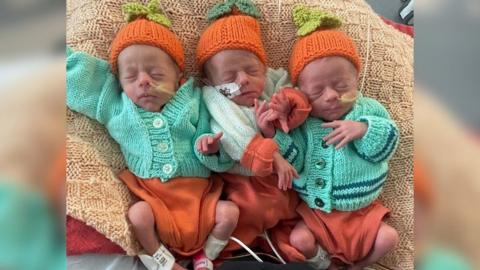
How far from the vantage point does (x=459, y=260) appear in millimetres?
626

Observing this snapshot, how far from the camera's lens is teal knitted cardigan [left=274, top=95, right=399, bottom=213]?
0.93 metres

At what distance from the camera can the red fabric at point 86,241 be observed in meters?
0.82

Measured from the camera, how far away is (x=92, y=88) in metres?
0.90

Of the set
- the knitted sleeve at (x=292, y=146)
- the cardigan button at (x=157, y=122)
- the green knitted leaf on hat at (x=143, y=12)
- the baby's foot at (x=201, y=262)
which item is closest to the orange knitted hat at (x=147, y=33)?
the green knitted leaf on hat at (x=143, y=12)

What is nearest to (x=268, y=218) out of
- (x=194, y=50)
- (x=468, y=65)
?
(x=194, y=50)

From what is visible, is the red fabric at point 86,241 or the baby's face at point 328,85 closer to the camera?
the red fabric at point 86,241

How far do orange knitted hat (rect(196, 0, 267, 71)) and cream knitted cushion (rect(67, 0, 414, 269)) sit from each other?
0.03 meters

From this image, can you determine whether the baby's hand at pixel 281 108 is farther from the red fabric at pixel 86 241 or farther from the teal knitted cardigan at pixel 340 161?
the red fabric at pixel 86 241

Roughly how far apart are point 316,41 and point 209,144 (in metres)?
0.26

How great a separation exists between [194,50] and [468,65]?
0.52 m

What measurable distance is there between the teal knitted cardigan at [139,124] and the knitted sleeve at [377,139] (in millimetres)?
264

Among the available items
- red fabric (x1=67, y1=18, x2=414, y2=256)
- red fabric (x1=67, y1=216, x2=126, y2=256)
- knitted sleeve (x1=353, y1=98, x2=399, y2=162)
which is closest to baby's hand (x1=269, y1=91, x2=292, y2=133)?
knitted sleeve (x1=353, y1=98, x2=399, y2=162)

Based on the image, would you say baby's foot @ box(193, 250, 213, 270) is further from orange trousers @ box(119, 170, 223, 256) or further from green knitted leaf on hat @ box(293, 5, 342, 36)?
green knitted leaf on hat @ box(293, 5, 342, 36)

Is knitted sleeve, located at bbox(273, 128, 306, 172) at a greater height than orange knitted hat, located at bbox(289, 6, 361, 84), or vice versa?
orange knitted hat, located at bbox(289, 6, 361, 84)
